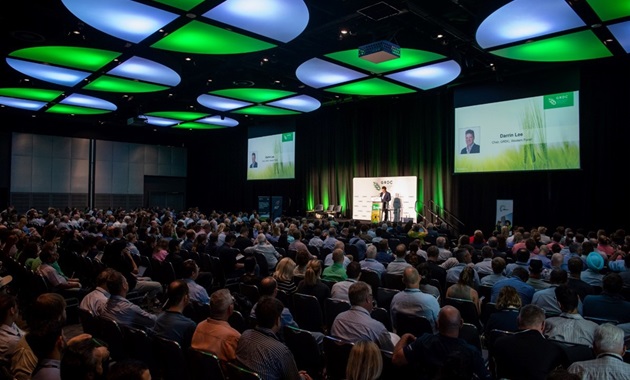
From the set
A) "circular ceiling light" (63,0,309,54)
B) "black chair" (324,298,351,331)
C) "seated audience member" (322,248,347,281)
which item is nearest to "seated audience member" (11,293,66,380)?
"black chair" (324,298,351,331)

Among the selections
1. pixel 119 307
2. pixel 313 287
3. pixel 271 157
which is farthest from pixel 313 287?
pixel 271 157

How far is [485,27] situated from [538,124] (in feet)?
19.1

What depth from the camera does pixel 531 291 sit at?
5016 mm

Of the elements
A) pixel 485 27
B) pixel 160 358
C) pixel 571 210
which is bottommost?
pixel 160 358

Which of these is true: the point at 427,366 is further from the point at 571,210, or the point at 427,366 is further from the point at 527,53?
the point at 571,210

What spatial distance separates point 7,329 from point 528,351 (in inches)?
148

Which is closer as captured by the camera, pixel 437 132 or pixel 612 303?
pixel 612 303

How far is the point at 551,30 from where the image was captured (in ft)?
30.7

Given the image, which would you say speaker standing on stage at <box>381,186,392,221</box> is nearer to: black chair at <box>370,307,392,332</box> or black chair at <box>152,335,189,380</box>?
black chair at <box>370,307,392,332</box>

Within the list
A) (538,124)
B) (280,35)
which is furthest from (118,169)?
(538,124)

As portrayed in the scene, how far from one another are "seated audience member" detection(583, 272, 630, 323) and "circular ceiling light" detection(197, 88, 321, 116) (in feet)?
39.3

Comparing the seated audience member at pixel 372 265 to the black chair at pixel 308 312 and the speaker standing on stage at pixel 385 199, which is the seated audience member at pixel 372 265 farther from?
the speaker standing on stage at pixel 385 199

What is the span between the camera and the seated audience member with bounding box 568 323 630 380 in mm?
2664

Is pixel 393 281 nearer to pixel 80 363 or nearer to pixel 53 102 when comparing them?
pixel 80 363
